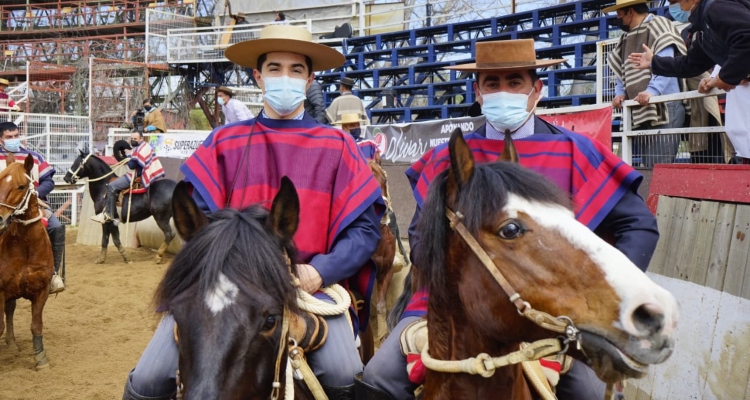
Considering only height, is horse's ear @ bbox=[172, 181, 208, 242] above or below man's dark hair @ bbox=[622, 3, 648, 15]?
below

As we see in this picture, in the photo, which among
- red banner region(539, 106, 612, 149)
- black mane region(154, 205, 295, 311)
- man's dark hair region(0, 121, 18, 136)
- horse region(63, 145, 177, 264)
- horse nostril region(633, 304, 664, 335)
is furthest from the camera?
horse region(63, 145, 177, 264)

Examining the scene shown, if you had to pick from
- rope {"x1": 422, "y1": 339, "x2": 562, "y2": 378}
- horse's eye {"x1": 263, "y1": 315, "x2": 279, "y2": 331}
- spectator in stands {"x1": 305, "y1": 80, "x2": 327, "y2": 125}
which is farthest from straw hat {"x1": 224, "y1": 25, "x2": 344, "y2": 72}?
spectator in stands {"x1": 305, "y1": 80, "x2": 327, "y2": 125}

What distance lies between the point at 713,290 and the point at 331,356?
2.72 metres

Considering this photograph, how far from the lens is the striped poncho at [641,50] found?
5.95m

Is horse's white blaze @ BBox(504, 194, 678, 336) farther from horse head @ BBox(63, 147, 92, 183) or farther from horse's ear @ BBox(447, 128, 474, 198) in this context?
horse head @ BBox(63, 147, 92, 183)

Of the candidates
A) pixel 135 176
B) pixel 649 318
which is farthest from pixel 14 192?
pixel 135 176

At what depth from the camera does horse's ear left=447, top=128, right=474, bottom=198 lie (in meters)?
2.16

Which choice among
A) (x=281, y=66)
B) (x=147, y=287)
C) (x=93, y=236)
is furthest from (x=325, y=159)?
(x=93, y=236)

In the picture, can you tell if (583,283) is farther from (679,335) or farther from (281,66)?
(679,335)

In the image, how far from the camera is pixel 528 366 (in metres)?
2.46

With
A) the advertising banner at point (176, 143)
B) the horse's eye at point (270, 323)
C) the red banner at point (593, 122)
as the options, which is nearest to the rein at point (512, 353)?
the horse's eye at point (270, 323)

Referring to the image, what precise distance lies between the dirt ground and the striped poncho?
456 cm

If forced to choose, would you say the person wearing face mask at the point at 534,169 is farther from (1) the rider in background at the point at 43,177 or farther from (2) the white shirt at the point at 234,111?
(2) the white shirt at the point at 234,111

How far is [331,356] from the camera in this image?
9.32 ft
